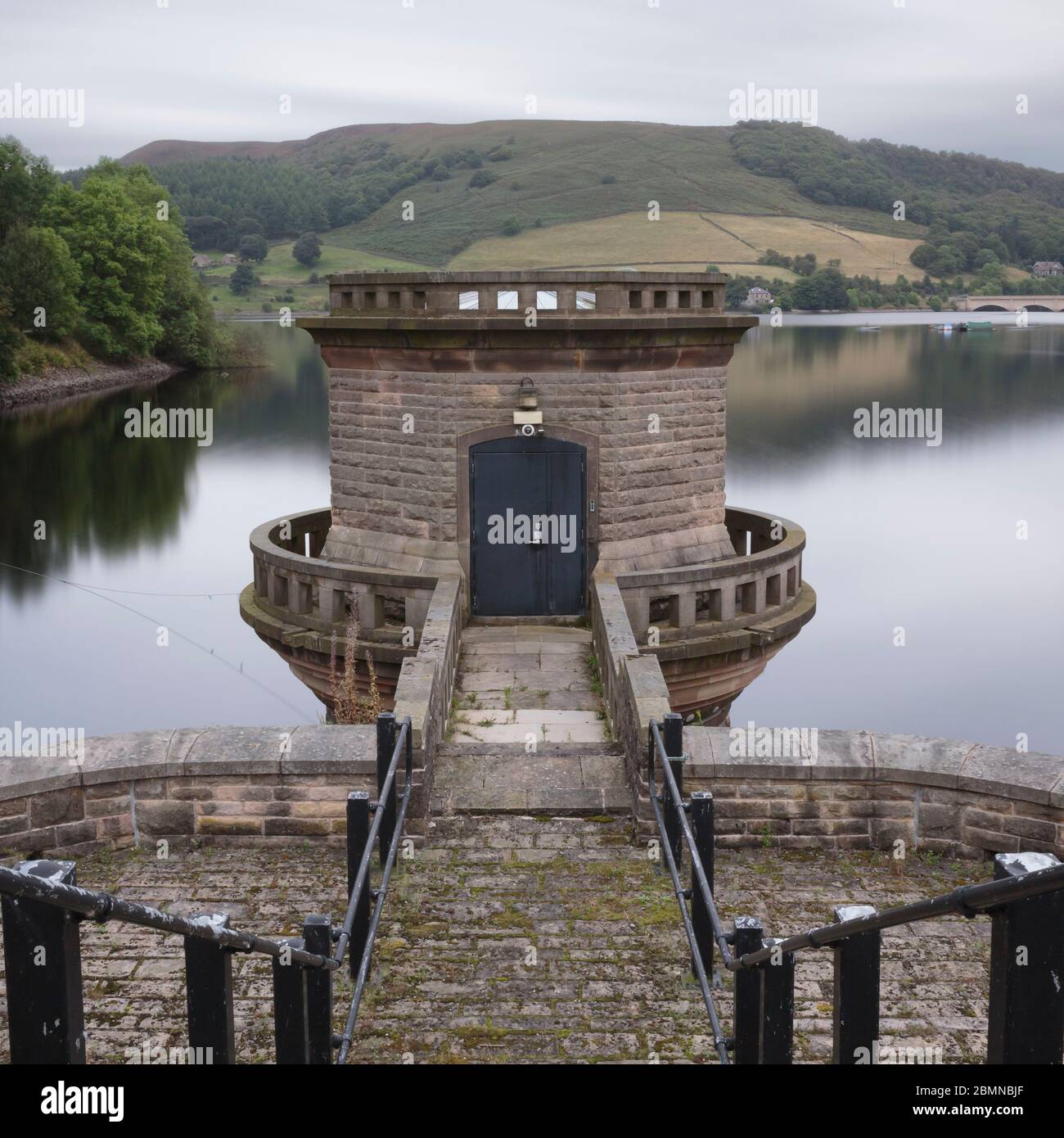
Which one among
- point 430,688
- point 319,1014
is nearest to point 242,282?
point 430,688

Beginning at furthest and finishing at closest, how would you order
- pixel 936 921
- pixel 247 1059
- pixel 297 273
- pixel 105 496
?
pixel 297 273
pixel 105 496
pixel 936 921
pixel 247 1059

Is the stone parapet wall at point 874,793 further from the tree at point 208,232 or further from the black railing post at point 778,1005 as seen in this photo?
the tree at point 208,232

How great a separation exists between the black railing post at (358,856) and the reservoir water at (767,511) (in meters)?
8.09

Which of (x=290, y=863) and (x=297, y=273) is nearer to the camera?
(x=290, y=863)

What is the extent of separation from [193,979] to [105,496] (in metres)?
41.1

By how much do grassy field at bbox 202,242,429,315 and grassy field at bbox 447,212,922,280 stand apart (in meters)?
9.54

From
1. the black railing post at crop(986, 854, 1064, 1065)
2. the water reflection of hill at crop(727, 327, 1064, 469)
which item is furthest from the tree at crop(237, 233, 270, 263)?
the black railing post at crop(986, 854, 1064, 1065)

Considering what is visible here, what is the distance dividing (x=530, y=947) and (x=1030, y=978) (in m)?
4.24

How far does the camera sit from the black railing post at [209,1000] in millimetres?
3979

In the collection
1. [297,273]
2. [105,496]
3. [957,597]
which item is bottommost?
[957,597]

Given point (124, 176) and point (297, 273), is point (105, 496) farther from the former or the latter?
point (297, 273)

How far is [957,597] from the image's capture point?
36094 millimetres

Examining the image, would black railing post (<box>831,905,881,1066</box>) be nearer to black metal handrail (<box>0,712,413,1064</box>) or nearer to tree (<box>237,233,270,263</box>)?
black metal handrail (<box>0,712,413,1064</box>)

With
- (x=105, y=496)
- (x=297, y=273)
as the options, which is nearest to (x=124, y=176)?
(x=105, y=496)
